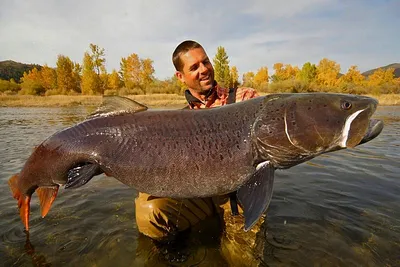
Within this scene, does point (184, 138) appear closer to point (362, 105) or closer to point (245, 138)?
point (245, 138)

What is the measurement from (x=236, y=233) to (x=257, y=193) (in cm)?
138

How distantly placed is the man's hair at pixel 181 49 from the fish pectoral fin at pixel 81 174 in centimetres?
196

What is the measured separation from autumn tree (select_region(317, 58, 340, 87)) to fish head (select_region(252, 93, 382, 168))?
189 ft

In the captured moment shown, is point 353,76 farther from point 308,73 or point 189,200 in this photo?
point 189,200

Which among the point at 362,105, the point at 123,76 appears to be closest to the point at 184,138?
the point at 362,105

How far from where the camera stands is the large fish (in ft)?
7.23

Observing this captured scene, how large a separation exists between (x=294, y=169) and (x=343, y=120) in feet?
14.3

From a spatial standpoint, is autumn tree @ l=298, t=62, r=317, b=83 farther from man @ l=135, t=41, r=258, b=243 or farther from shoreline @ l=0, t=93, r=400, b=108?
man @ l=135, t=41, r=258, b=243


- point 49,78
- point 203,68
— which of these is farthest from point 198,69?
point 49,78

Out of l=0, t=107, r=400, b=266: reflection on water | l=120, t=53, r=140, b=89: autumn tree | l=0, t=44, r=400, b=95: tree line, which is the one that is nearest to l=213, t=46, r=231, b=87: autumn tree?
l=0, t=44, r=400, b=95: tree line

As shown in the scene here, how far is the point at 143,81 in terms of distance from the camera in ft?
182

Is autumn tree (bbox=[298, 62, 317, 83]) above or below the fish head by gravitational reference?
below

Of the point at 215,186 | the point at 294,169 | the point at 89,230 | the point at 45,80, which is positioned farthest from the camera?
the point at 45,80

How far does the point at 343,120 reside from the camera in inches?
85.7
